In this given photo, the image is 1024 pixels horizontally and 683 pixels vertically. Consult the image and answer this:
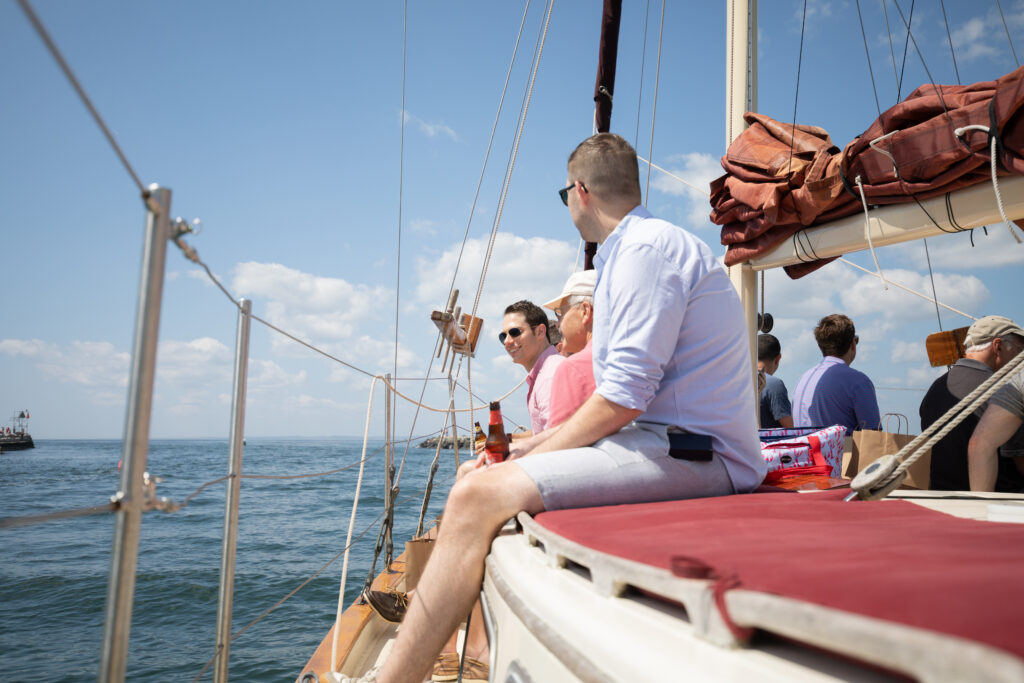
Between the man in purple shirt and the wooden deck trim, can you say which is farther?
the man in purple shirt

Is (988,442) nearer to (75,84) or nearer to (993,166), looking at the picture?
(993,166)

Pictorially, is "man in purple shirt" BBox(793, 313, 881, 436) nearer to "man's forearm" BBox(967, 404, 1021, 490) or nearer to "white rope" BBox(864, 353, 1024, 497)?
"man's forearm" BBox(967, 404, 1021, 490)

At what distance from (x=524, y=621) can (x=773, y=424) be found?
4.35m

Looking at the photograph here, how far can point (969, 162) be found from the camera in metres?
2.47

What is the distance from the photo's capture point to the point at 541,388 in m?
3.30

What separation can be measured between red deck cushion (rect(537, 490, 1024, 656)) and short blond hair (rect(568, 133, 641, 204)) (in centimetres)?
97

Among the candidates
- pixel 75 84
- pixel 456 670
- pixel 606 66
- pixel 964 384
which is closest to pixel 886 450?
pixel 964 384

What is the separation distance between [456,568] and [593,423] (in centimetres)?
48

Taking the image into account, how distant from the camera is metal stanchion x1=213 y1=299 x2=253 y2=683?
5.22ft

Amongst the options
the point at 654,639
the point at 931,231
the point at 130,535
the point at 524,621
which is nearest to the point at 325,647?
the point at 130,535

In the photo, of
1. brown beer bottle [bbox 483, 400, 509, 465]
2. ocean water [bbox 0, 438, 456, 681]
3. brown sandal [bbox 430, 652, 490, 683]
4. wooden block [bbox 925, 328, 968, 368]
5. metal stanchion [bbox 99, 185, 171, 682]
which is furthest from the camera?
ocean water [bbox 0, 438, 456, 681]

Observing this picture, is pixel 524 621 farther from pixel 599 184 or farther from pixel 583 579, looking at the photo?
pixel 599 184

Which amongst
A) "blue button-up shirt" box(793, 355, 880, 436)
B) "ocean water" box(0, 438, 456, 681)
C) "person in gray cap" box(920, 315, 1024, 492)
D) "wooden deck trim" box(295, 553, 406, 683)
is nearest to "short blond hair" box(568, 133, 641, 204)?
"ocean water" box(0, 438, 456, 681)

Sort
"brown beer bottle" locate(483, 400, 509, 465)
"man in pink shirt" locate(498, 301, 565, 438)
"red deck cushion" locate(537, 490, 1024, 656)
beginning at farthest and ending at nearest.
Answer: "man in pink shirt" locate(498, 301, 565, 438) → "brown beer bottle" locate(483, 400, 509, 465) → "red deck cushion" locate(537, 490, 1024, 656)
